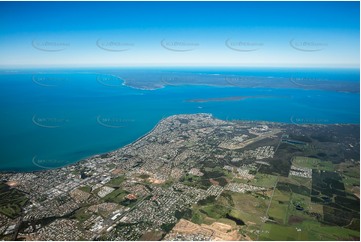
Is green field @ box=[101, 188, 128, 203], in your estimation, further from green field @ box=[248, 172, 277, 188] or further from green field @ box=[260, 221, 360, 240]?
green field @ box=[248, 172, 277, 188]

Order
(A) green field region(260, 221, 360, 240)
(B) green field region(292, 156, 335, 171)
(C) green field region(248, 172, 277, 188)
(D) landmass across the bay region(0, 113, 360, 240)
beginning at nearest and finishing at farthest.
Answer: (A) green field region(260, 221, 360, 240) < (D) landmass across the bay region(0, 113, 360, 240) < (C) green field region(248, 172, 277, 188) < (B) green field region(292, 156, 335, 171)

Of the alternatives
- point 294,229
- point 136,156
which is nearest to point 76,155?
point 136,156

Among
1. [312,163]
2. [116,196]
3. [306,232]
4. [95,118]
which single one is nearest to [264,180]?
[306,232]

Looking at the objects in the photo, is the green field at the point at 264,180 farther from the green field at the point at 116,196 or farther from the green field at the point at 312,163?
the green field at the point at 116,196

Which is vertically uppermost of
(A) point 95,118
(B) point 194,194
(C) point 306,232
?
(C) point 306,232

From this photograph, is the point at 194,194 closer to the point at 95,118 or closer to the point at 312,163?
the point at 312,163

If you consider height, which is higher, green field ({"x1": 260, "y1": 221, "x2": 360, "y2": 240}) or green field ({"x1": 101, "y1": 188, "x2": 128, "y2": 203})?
green field ({"x1": 260, "y1": 221, "x2": 360, "y2": 240})

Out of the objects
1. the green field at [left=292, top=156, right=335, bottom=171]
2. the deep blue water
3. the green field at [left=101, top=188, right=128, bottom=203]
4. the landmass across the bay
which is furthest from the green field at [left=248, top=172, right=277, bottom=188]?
the deep blue water

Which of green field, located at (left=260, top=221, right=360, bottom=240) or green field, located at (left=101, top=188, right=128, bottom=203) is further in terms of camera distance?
green field, located at (left=101, top=188, right=128, bottom=203)
